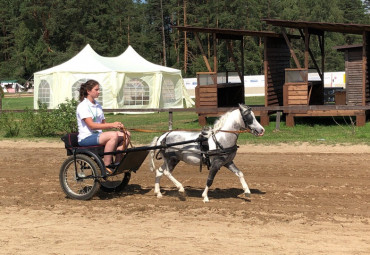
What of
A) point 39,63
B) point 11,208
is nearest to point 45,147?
point 11,208

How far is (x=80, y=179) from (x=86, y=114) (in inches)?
41.7

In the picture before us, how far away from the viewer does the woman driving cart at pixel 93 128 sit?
8.99m

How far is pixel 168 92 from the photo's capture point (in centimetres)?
3394

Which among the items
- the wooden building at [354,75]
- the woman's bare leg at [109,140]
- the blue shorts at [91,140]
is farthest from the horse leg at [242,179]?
the wooden building at [354,75]

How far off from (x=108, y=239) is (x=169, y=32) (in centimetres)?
8592

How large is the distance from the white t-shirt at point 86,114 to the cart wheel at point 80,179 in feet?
1.27

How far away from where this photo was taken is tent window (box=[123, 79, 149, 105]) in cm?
3198

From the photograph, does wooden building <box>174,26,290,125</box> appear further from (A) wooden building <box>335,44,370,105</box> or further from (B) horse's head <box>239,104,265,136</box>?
(B) horse's head <box>239,104,265,136</box>

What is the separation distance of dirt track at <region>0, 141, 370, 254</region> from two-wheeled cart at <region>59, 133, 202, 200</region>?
9.8 inches

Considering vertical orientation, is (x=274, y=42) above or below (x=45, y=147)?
above

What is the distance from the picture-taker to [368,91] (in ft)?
77.4

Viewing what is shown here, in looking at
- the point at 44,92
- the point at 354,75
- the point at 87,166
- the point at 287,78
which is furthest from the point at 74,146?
the point at 44,92

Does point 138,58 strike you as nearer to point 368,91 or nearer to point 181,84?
point 181,84

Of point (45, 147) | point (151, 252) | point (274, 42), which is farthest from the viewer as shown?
point (274, 42)
